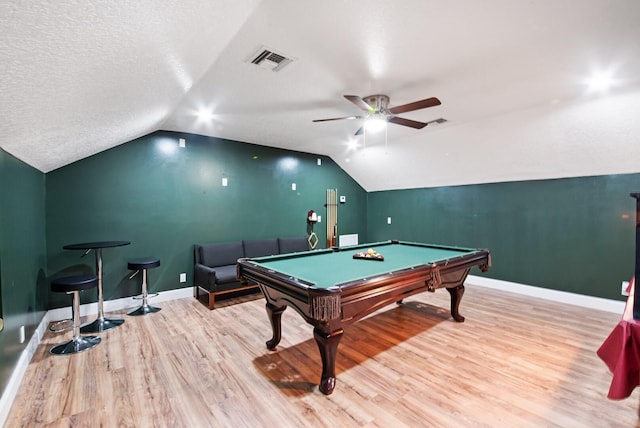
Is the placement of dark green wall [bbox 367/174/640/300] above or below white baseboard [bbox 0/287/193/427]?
above

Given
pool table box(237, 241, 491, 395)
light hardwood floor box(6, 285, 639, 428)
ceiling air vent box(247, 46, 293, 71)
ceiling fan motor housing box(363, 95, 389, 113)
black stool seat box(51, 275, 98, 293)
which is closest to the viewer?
light hardwood floor box(6, 285, 639, 428)

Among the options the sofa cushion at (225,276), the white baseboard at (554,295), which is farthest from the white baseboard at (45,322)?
the white baseboard at (554,295)

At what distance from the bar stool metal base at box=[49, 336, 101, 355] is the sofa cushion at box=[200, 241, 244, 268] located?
1.71 metres

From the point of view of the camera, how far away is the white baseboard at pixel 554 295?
378 centimetres

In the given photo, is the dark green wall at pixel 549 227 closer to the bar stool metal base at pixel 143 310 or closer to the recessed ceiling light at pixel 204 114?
the recessed ceiling light at pixel 204 114

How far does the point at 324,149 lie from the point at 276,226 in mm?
1818

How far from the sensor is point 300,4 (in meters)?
1.76

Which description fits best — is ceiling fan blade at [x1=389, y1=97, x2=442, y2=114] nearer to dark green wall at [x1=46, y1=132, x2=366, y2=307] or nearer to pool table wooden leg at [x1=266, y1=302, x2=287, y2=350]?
pool table wooden leg at [x1=266, y1=302, x2=287, y2=350]

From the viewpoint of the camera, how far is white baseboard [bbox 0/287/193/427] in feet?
6.40

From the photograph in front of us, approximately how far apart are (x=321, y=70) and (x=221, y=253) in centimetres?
323

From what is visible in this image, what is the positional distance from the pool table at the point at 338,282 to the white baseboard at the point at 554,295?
1711 mm

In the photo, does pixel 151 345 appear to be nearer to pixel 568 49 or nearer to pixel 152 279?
pixel 152 279

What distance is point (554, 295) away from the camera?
426 cm

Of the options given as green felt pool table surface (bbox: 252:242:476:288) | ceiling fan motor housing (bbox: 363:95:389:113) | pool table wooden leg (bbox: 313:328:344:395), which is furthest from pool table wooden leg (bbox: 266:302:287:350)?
ceiling fan motor housing (bbox: 363:95:389:113)
